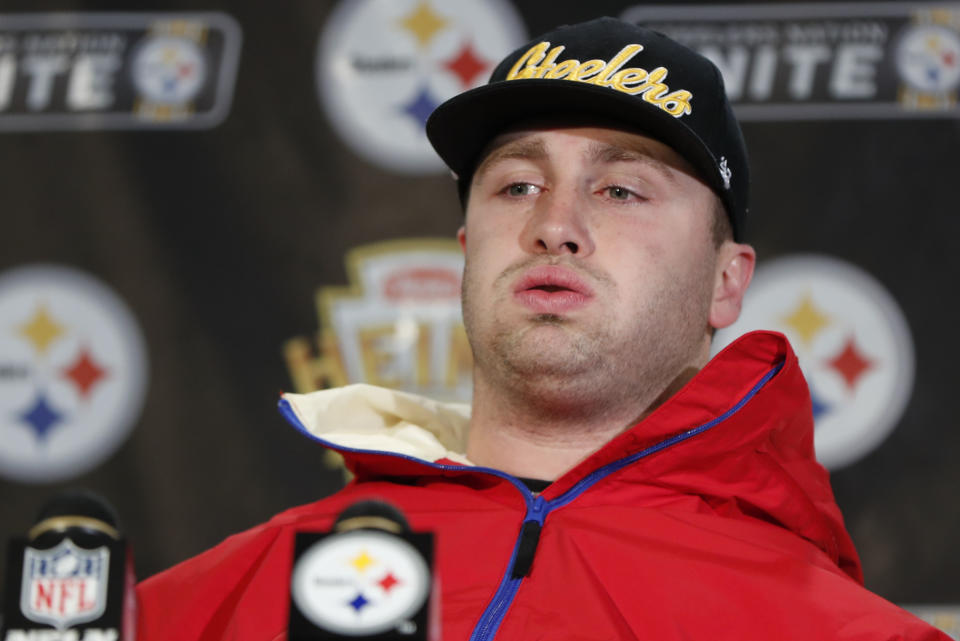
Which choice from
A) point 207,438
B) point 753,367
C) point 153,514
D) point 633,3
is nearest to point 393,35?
point 633,3

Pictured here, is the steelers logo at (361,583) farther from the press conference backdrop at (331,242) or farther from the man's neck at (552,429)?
the press conference backdrop at (331,242)

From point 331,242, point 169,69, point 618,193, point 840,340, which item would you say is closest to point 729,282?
point 618,193

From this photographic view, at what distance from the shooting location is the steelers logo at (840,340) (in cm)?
154

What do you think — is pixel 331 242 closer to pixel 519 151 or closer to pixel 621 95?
pixel 519 151

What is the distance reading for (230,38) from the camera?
1.67 meters

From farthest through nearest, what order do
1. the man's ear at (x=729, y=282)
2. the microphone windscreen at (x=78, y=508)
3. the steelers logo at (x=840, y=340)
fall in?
1. the steelers logo at (x=840, y=340)
2. the man's ear at (x=729, y=282)
3. the microphone windscreen at (x=78, y=508)

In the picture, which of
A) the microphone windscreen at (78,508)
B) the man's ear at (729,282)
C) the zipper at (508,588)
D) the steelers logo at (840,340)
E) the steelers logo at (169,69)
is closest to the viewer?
the microphone windscreen at (78,508)

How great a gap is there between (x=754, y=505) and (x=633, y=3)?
2.88 feet

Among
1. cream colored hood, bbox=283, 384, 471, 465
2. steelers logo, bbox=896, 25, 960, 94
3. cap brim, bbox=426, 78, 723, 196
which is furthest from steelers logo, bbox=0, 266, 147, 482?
steelers logo, bbox=896, 25, 960, 94

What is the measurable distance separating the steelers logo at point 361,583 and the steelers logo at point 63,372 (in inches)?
47.7

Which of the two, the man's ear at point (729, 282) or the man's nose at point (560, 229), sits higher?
the man's nose at point (560, 229)

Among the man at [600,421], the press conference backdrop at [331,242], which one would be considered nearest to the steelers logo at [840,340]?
the press conference backdrop at [331,242]

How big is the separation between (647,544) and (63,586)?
0.54 m

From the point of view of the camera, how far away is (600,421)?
1083 mm
